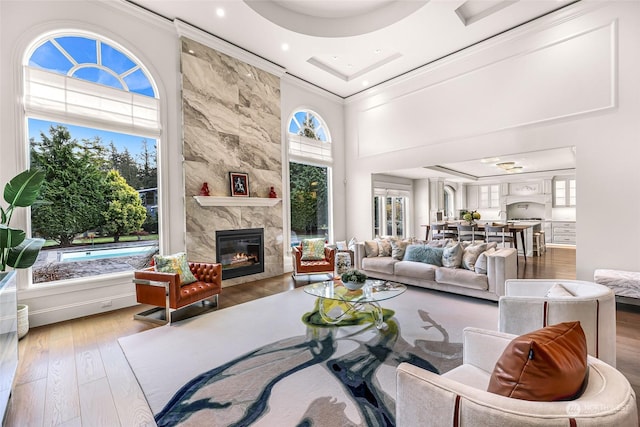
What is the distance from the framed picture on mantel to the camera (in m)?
5.63

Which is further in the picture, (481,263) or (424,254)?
(424,254)

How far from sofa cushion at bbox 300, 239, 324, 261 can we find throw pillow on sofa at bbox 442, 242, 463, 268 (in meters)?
2.25

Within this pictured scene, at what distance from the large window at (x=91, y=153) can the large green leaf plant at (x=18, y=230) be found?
450 mm

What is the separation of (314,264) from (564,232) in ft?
29.6

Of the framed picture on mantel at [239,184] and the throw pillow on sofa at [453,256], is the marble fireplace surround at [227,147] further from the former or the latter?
the throw pillow on sofa at [453,256]

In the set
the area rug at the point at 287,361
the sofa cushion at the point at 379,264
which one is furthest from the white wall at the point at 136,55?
the sofa cushion at the point at 379,264

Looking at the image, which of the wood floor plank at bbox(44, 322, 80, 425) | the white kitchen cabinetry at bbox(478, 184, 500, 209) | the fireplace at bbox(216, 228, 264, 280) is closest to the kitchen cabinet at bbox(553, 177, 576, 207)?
the white kitchen cabinetry at bbox(478, 184, 500, 209)

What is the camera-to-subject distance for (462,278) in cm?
447

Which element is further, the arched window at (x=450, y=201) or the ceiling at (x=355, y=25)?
the arched window at (x=450, y=201)

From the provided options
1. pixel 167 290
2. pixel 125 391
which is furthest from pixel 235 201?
pixel 125 391

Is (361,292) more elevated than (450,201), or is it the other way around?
(450,201)

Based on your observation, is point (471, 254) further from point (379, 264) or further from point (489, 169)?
point (489, 169)

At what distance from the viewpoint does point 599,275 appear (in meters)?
4.02

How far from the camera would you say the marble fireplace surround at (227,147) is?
5.09 metres
